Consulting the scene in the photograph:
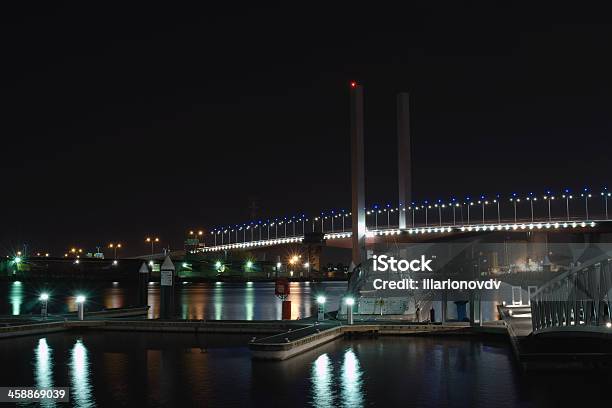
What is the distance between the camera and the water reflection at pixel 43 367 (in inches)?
712

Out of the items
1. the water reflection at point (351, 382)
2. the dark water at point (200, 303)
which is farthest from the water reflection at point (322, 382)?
the dark water at point (200, 303)

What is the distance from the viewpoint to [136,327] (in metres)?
28.1

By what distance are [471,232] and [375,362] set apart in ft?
253

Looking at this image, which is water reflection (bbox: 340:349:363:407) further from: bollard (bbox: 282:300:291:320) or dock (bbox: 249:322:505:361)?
bollard (bbox: 282:300:291:320)

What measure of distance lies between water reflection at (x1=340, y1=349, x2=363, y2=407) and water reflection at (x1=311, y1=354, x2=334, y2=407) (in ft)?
0.98

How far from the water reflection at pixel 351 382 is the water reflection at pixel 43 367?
5.82 m

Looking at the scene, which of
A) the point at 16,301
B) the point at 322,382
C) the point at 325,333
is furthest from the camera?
the point at 16,301

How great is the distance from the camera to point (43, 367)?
20422 millimetres

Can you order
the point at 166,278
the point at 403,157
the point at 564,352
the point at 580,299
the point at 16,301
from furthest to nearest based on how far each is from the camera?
the point at 403,157 < the point at 16,301 < the point at 166,278 < the point at 564,352 < the point at 580,299

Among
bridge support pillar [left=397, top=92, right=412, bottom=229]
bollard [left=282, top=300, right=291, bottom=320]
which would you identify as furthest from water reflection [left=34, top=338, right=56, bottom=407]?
bridge support pillar [left=397, top=92, right=412, bottom=229]

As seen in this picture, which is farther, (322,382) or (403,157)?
(403,157)

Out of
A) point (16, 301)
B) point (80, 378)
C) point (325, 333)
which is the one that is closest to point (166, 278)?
point (325, 333)

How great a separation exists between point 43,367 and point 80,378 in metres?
2.10

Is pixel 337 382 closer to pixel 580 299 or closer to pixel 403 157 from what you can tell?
pixel 580 299
